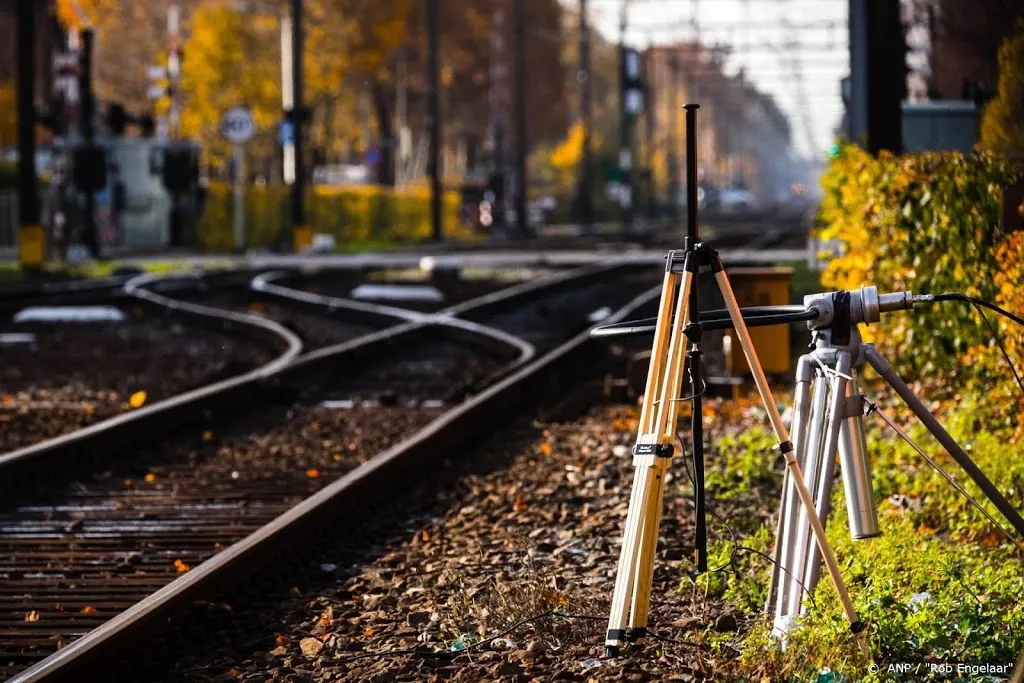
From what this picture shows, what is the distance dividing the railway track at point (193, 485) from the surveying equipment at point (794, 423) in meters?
1.79

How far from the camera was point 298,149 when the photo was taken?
4431cm

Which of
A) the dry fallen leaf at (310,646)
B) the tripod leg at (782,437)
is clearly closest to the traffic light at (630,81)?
the dry fallen leaf at (310,646)

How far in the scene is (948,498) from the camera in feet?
25.6

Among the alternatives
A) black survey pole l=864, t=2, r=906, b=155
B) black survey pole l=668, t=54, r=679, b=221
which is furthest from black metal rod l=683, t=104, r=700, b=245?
black survey pole l=668, t=54, r=679, b=221

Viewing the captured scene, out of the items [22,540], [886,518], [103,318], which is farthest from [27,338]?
[886,518]

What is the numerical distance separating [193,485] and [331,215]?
44.2 m

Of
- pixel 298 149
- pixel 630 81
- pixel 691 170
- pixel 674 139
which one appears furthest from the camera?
pixel 674 139

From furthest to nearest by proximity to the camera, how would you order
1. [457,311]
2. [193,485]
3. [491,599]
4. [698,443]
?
[457,311]
[193,485]
[491,599]
[698,443]

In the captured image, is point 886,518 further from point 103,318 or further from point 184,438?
point 103,318

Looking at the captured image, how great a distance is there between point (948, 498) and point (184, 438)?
5.06 m

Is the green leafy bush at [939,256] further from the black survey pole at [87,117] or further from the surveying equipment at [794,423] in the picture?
the black survey pole at [87,117]

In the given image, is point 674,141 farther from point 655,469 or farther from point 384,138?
point 655,469

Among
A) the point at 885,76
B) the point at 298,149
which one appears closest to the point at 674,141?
the point at 298,149

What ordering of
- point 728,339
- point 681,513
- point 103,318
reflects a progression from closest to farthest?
point 681,513
point 728,339
point 103,318
